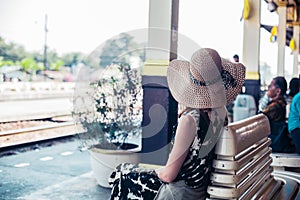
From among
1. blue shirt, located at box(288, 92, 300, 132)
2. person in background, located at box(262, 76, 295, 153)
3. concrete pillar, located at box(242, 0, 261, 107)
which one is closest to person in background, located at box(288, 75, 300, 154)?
blue shirt, located at box(288, 92, 300, 132)

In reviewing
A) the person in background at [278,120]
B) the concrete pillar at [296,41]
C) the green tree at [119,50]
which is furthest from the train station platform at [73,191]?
the concrete pillar at [296,41]

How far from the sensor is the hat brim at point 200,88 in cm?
173

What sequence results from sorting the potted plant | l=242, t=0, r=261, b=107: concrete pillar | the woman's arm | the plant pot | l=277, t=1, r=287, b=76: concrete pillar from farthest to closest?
l=277, t=1, r=287, b=76: concrete pillar → l=242, t=0, r=261, b=107: concrete pillar → the potted plant → the plant pot → the woman's arm

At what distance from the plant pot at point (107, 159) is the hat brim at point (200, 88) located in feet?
5.58

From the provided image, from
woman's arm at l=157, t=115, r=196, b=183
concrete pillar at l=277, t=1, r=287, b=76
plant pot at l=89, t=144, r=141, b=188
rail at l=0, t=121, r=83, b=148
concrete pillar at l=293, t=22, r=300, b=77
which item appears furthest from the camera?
concrete pillar at l=293, t=22, r=300, b=77

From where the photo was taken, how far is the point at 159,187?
1.87 m

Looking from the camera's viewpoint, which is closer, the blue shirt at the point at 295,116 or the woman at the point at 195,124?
the woman at the point at 195,124

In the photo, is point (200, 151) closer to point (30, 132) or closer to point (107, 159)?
point (107, 159)

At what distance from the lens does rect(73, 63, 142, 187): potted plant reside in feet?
11.9

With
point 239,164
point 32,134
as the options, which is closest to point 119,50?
point 239,164

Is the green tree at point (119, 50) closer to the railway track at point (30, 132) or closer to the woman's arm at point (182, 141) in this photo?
the woman's arm at point (182, 141)

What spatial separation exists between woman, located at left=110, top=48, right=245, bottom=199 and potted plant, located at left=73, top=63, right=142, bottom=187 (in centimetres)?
177

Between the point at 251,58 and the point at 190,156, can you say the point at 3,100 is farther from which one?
the point at 190,156

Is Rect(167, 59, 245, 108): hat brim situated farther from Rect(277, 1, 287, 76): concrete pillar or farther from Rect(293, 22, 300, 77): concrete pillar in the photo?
Rect(293, 22, 300, 77): concrete pillar
